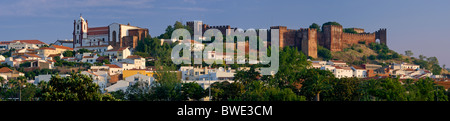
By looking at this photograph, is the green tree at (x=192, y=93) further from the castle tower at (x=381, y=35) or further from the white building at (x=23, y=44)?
the castle tower at (x=381, y=35)

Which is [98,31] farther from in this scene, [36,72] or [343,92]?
[343,92]

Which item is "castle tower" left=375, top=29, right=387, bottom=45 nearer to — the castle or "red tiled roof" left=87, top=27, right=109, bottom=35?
the castle

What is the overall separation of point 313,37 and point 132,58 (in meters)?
25.8

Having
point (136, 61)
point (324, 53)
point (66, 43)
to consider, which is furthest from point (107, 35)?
point (324, 53)

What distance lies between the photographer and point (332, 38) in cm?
7269

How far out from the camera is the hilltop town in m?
44.0

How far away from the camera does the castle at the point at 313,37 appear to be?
223 ft

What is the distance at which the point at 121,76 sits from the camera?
44.1 metres

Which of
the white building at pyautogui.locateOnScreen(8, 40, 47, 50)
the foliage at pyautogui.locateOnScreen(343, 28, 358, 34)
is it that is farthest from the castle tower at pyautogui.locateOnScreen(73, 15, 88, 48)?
the foliage at pyautogui.locateOnScreen(343, 28, 358, 34)

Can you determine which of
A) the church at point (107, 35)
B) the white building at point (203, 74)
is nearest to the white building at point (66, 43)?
the church at point (107, 35)
